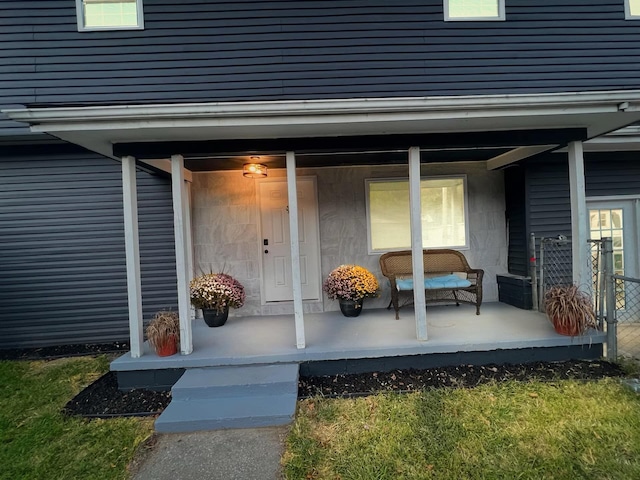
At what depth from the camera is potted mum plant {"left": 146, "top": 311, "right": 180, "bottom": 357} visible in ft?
10.5

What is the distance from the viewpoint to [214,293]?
4254 mm

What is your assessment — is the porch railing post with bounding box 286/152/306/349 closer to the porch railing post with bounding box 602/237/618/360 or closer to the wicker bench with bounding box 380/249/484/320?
the wicker bench with bounding box 380/249/484/320

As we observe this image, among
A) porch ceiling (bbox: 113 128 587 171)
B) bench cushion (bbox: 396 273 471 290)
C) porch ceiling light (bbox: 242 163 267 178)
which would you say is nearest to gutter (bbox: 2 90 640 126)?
porch ceiling (bbox: 113 128 587 171)

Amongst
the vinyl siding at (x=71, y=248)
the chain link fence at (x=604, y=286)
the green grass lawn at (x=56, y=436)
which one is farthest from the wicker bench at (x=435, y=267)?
the green grass lawn at (x=56, y=436)

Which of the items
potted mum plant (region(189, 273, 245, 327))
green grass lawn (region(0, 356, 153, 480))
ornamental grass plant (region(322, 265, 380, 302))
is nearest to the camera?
green grass lawn (region(0, 356, 153, 480))

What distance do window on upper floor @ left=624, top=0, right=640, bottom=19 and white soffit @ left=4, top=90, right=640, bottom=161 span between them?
2918mm

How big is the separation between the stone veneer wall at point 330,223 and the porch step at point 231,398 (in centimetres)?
181

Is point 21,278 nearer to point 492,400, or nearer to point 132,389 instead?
point 132,389

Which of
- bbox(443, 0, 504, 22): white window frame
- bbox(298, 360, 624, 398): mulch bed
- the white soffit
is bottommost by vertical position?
bbox(298, 360, 624, 398): mulch bed

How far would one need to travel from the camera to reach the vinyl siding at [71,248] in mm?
4578

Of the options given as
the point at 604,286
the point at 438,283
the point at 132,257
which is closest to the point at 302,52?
the point at 132,257

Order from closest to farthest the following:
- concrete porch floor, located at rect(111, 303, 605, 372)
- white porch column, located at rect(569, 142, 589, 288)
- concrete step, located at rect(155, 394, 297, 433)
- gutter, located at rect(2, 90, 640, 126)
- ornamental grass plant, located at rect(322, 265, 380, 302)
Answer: concrete step, located at rect(155, 394, 297, 433)
gutter, located at rect(2, 90, 640, 126)
concrete porch floor, located at rect(111, 303, 605, 372)
white porch column, located at rect(569, 142, 589, 288)
ornamental grass plant, located at rect(322, 265, 380, 302)

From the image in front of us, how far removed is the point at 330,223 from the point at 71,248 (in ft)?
11.7

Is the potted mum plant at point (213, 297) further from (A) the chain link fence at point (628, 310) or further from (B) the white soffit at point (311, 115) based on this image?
(A) the chain link fence at point (628, 310)
